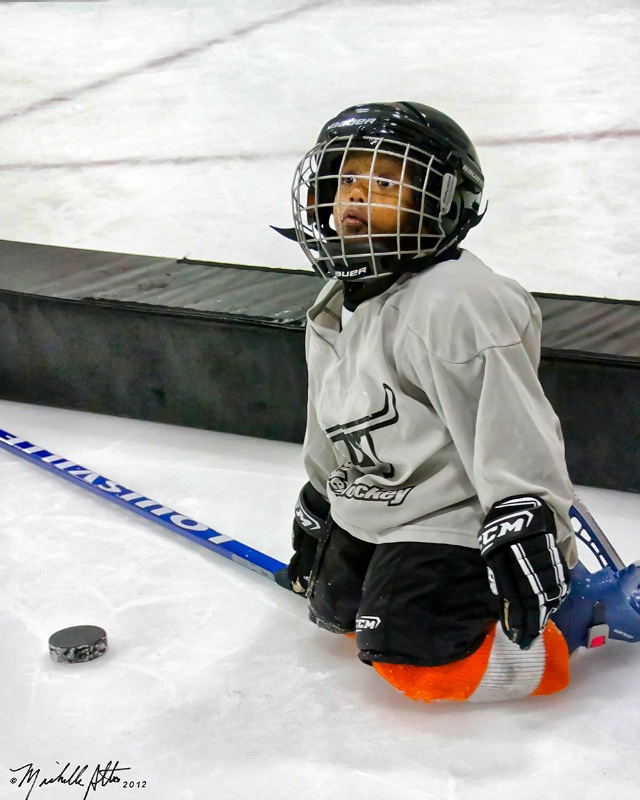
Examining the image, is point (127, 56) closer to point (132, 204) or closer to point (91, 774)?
point (132, 204)

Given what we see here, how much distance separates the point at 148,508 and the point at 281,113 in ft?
7.03

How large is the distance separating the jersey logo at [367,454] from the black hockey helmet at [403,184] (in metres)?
0.15

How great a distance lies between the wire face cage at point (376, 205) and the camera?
1232 mm

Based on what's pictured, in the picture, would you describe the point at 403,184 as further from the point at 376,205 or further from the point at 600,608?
the point at 600,608

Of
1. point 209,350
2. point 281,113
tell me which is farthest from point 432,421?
point 281,113

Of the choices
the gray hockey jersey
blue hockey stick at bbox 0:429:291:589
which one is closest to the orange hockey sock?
the gray hockey jersey

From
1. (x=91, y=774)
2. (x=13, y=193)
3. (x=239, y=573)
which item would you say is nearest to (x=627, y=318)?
(x=239, y=573)

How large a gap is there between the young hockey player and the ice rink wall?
632 mm

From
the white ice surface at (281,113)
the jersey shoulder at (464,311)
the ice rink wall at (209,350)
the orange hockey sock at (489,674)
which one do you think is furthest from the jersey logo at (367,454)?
the white ice surface at (281,113)

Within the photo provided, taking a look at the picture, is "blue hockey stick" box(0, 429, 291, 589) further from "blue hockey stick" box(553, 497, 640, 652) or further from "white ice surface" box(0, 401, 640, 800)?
"blue hockey stick" box(553, 497, 640, 652)

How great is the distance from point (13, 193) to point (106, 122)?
601mm

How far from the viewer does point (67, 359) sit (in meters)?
2.32

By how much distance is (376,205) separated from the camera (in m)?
1.22

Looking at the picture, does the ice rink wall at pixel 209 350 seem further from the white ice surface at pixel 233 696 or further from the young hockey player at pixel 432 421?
the young hockey player at pixel 432 421
